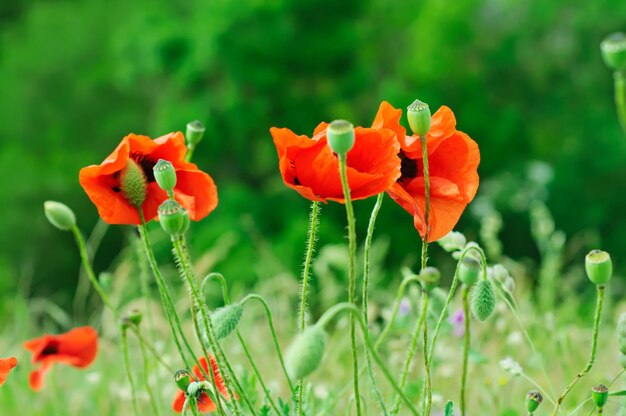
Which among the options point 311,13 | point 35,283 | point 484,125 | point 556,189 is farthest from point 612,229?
point 35,283

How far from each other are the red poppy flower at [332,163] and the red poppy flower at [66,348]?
97 centimetres

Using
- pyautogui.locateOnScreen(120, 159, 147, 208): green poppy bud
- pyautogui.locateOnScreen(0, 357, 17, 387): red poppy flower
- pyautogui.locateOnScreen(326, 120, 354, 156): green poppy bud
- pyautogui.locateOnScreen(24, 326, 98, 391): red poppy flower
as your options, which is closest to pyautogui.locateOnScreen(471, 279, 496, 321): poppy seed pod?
pyautogui.locateOnScreen(326, 120, 354, 156): green poppy bud

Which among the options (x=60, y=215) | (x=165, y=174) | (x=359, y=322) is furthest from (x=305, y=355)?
(x=60, y=215)

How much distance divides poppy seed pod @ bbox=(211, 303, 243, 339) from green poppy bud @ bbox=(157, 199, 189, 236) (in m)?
0.12

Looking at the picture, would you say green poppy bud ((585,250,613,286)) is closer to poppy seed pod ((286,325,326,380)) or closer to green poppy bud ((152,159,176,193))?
poppy seed pod ((286,325,326,380))

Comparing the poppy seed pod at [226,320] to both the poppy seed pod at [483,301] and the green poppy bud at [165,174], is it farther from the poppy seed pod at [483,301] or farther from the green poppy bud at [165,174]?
the poppy seed pod at [483,301]

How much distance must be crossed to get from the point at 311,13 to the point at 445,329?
43.8 ft

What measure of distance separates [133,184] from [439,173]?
43 cm

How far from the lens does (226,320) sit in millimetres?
1243

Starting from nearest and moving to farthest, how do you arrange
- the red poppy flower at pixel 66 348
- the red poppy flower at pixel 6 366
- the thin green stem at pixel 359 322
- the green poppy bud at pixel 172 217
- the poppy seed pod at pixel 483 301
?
the thin green stem at pixel 359 322
the green poppy bud at pixel 172 217
the poppy seed pod at pixel 483 301
the red poppy flower at pixel 6 366
the red poppy flower at pixel 66 348

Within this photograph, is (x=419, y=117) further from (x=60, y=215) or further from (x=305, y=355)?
(x=60, y=215)

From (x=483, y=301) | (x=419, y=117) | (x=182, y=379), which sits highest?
(x=419, y=117)

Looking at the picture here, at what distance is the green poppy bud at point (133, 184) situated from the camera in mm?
1443

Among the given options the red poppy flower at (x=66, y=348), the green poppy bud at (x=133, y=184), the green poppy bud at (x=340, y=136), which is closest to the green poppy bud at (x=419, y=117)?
the green poppy bud at (x=340, y=136)
